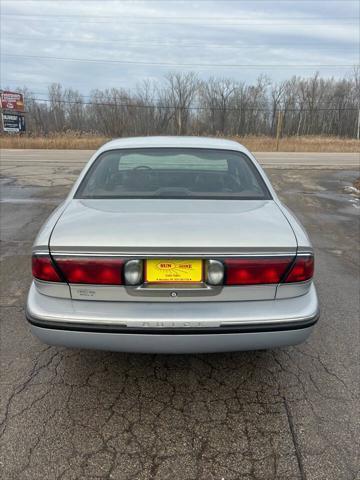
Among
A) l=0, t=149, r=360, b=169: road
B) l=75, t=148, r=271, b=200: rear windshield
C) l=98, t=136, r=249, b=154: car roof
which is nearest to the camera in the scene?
l=75, t=148, r=271, b=200: rear windshield

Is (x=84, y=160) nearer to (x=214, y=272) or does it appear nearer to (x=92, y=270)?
(x=92, y=270)

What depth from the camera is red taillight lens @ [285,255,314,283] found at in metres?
2.18

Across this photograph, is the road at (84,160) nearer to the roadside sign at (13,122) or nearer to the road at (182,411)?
the road at (182,411)

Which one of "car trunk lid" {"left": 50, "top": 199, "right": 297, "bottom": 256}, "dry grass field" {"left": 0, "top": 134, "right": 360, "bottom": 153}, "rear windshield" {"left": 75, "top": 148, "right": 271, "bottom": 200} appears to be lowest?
"dry grass field" {"left": 0, "top": 134, "right": 360, "bottom": 153}

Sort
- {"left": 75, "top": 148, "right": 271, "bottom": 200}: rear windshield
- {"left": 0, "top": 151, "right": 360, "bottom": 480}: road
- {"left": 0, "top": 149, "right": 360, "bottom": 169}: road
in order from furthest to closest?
{"left": 0, "top": 149, "right": 360, "bottom": 169}: road
{"left": 75, "top": 148, "right": 271, "bottom": 200}: rear windshield
{"left": 0, "top": 151, "right": 360, "bottom": 480}: road

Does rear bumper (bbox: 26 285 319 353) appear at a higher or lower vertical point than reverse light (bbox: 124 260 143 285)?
lower

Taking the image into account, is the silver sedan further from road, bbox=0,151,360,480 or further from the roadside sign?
the roadside sign

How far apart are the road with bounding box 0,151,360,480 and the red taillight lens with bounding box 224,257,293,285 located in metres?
0.85

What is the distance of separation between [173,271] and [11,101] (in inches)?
1542

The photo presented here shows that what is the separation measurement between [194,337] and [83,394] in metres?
0.92

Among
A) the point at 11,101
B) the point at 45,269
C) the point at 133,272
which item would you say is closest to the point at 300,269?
the point at 133,272

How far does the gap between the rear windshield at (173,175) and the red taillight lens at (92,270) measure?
0.89 meters

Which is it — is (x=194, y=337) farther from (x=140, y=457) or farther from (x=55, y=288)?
(x=55, y=288)

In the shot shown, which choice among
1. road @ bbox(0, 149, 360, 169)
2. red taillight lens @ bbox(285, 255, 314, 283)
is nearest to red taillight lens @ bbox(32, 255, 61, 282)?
red taillight lens @ bbox(285, 255, 314, 283)
